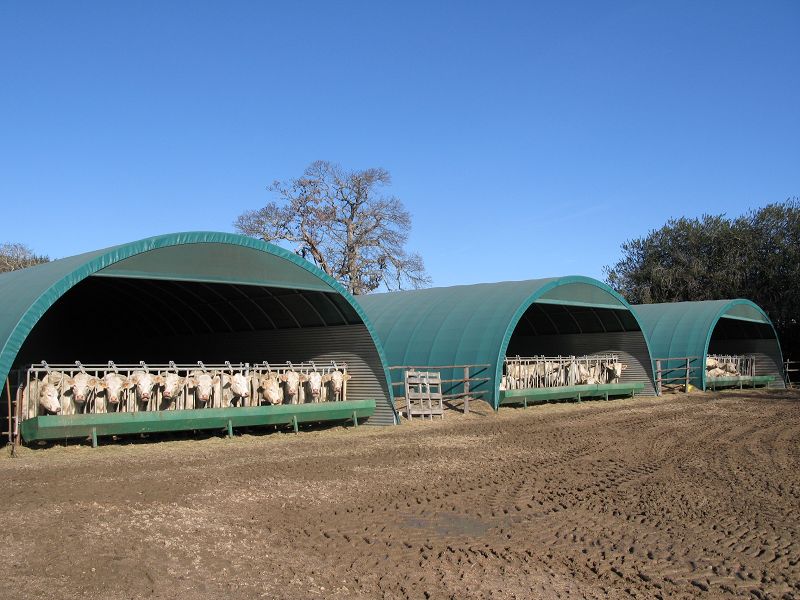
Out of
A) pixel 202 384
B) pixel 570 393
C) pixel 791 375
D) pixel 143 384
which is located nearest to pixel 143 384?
pixel 143 384

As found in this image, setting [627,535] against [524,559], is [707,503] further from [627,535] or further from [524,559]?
[524,559]

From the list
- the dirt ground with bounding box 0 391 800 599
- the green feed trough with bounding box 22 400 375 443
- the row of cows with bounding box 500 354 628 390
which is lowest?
the dirt ground with bounding box 0 391 800 599

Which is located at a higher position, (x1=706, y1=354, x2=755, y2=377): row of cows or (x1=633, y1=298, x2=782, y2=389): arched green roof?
(x1=633, y1=298, x2=782, y2=389): arched green roof

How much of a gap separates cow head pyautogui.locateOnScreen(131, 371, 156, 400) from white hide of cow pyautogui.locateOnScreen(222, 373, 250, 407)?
5.96 feet

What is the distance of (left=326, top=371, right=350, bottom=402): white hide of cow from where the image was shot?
20438 millimetres

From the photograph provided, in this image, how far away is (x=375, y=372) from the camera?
2072cm

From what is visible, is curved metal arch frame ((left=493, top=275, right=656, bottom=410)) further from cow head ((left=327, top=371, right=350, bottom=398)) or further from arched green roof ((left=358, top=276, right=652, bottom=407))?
cow head ((left=327, top=371, right=350, bottom=398))

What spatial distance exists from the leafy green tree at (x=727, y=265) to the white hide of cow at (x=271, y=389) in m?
38.1

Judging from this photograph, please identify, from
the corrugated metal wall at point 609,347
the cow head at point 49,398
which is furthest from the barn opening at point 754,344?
the cow head at point 49,398

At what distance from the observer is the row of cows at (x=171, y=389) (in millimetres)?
15680

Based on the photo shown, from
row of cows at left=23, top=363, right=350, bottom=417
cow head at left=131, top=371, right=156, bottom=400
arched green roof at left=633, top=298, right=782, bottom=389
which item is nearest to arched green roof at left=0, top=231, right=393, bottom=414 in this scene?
row of cows at left=23, top=363, right=350, bottom=417

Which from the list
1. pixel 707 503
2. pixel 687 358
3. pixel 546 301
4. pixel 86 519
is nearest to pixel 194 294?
pixel 546 301

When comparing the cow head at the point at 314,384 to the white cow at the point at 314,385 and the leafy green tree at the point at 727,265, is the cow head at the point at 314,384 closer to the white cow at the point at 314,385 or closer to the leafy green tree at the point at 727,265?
the white cow at the point at 314,385

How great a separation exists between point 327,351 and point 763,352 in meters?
29.0
